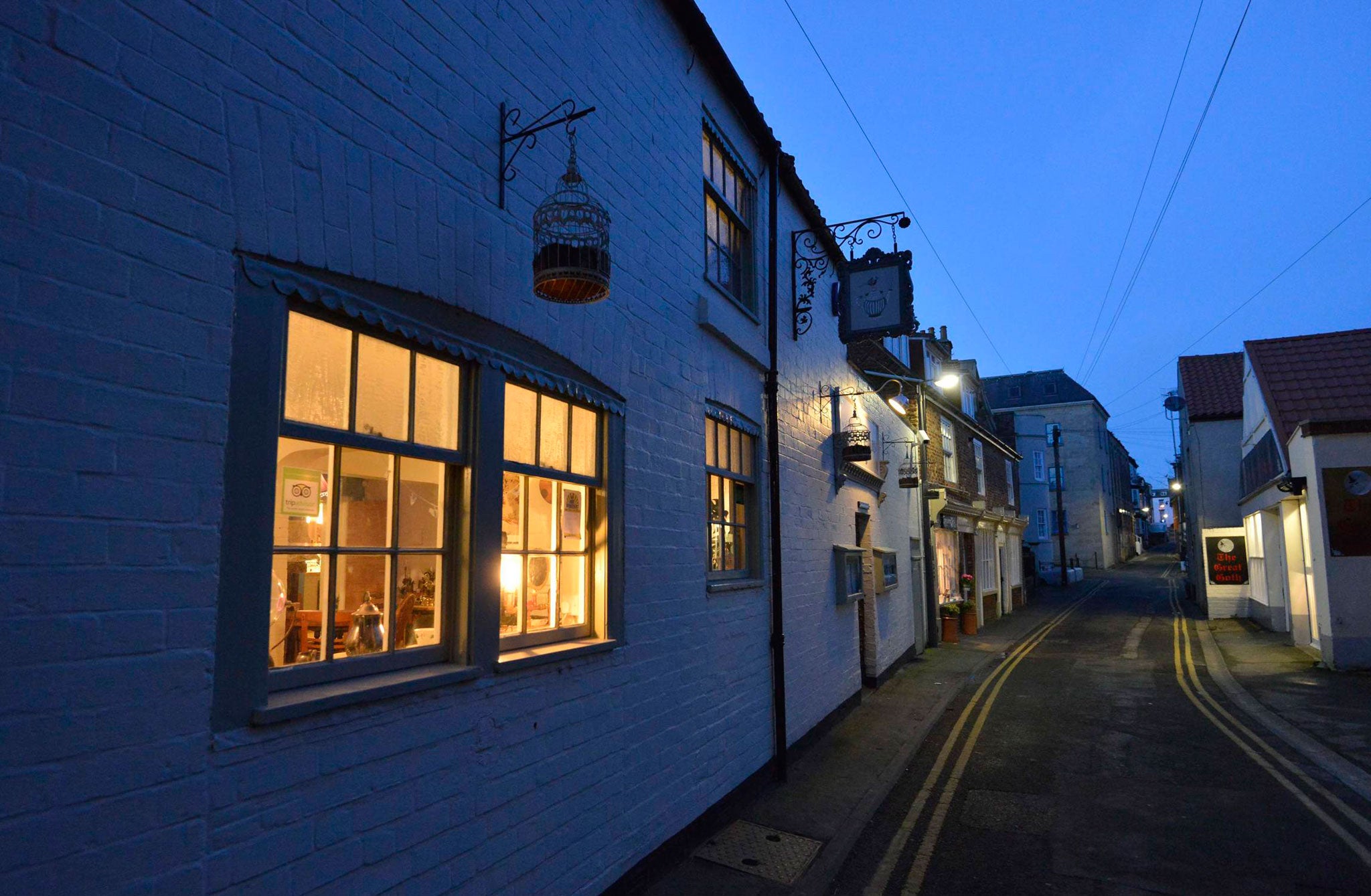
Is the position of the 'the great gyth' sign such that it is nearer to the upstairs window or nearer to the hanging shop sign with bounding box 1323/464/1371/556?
the hanging shop sign with bounding box 1323/464/1371/556

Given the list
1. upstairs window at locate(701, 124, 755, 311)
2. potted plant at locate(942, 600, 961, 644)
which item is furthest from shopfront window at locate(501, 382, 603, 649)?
potted plant at locate(942, 600, 961, 644)

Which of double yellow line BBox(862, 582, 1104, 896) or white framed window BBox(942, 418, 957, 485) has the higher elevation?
white framed window BBox(942, 418, 957, 485)

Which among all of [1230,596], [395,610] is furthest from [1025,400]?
[395,610]

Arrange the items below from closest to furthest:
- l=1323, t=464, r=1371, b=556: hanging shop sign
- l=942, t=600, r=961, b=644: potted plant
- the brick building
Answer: the brick building < l=1323, t=464, r=1371, b=556: hanging shop sign < l=942, t=600, r=961, b=644: potted plant

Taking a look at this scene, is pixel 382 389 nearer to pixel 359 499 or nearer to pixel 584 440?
pixel 359 499

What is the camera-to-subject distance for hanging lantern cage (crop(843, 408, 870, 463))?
418 inches

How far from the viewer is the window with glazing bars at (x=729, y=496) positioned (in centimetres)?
700

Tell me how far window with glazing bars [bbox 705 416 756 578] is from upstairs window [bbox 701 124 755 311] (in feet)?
4.66

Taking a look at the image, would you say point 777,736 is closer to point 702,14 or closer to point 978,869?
point 978,869

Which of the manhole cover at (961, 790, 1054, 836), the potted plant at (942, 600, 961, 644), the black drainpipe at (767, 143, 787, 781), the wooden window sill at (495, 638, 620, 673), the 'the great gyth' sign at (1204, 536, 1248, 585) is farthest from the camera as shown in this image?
the 'the great gyth' sign at (1204, 536, 1248, 585)

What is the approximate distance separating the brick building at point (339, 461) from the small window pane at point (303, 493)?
0.02 m

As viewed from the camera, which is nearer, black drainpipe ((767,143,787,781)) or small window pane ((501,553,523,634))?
small window pane ((501,553,523,634))

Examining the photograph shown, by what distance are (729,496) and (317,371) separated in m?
4.82

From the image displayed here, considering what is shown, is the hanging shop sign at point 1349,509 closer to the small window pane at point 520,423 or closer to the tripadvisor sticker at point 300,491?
the small window pane at point 520,423
